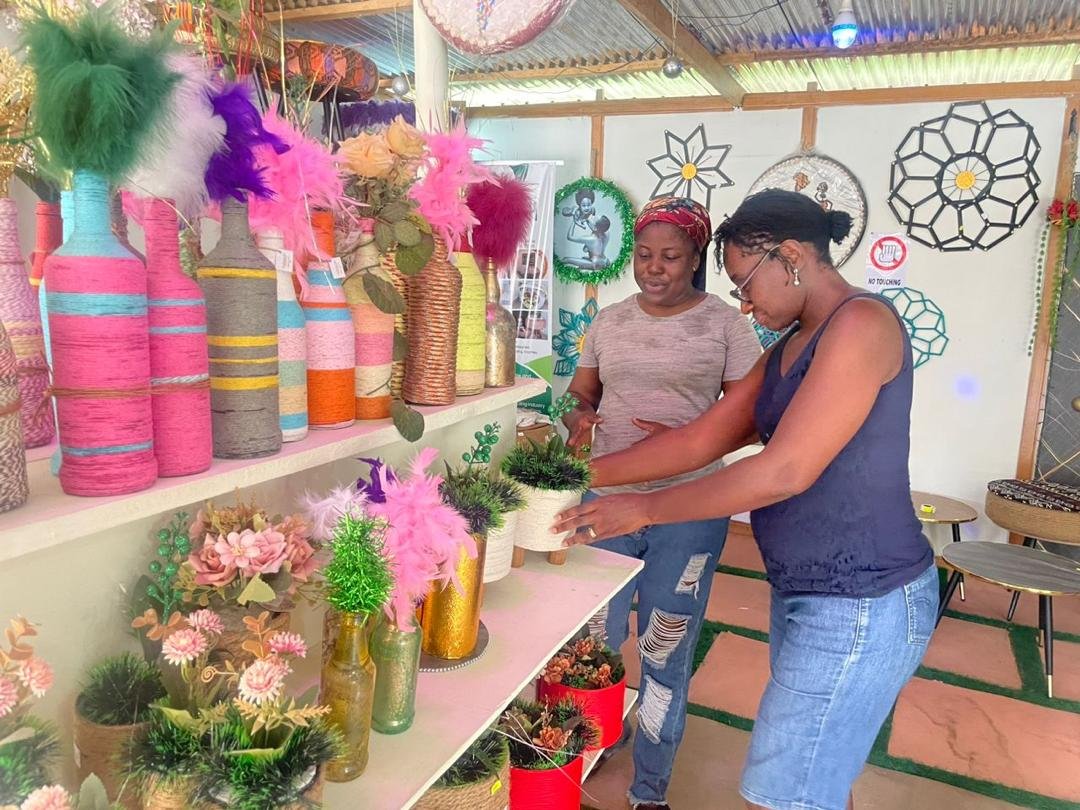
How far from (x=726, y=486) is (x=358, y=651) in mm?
752

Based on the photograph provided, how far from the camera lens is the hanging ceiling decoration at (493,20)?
1.36 m

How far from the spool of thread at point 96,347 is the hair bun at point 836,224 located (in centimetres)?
129

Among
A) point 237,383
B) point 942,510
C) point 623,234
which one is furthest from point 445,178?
point 623,234

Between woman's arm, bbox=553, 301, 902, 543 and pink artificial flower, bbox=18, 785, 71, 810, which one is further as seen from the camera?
woman's arm, bbox=553, 301, 902, 543

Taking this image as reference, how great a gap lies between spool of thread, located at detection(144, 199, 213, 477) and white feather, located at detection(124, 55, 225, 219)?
0.07ft

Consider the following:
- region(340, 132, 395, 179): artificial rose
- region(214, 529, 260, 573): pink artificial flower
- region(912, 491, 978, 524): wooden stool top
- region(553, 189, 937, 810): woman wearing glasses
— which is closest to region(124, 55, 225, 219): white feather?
region(340, 132, 395, 179): artificial rose

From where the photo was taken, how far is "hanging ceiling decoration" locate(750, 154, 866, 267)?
4.14 metres

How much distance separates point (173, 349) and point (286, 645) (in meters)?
0.35

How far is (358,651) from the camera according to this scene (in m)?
0.95

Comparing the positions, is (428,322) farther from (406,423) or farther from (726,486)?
(726,486)

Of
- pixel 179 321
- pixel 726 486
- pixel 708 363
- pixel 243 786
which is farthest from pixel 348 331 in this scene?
pixel 708 363

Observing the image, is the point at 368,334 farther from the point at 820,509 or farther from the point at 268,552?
the point at 820,509

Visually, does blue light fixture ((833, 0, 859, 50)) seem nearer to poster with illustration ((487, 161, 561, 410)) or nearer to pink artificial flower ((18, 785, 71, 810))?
poster with illustration ((487, 161, 561, 410))

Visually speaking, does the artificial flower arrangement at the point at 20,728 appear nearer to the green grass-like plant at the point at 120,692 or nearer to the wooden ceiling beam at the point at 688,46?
the green grass-like plant at the point at 120,692
